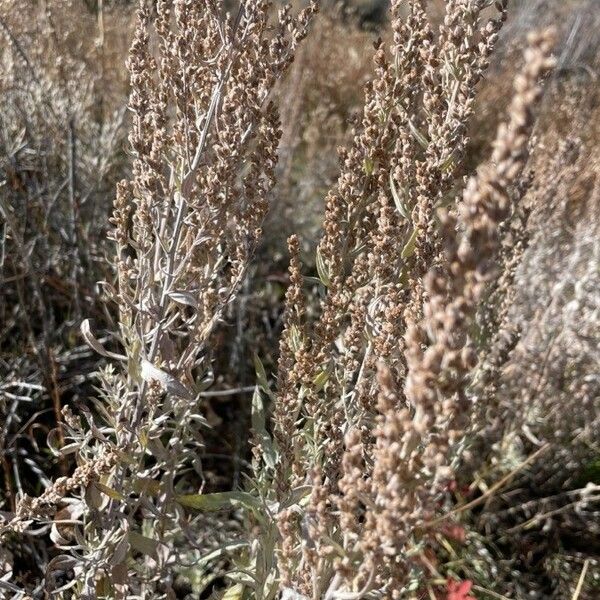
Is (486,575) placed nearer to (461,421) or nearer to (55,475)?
(55,475)

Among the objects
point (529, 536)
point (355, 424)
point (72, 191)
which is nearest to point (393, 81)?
point (355, 424)

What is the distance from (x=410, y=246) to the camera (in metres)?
1.35

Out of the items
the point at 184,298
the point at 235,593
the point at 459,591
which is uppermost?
the point at 184,298

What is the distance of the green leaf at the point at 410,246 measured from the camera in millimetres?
1318

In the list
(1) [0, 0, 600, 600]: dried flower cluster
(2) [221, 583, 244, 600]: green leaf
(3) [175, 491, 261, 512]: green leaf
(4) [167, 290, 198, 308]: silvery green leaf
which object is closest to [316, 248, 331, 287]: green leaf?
(1) [0, 0, 600, 600]: dried flower cluster

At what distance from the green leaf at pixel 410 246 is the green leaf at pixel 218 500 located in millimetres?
596

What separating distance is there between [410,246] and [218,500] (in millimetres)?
646

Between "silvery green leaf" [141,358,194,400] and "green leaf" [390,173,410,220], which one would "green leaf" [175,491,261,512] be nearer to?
"silvery green leaf" [141,358,194,400]

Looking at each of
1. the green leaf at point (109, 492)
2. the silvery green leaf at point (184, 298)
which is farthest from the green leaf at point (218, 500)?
the silvery green leaf at point (184, 298)

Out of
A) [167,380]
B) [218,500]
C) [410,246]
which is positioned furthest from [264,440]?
[410,246]

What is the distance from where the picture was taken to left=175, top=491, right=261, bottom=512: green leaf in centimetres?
142

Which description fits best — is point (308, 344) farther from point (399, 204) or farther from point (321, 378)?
point (399, 204)

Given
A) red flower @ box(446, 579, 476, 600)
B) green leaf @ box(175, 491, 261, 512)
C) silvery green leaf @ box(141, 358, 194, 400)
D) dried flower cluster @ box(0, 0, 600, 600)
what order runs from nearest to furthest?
dried flower cluster @ box(0, 0, 600, 600), silvery green leaf @ box(141, 358, 194, 400), green leaf @ box(175, 491, 261, 512), red flower @ box(446, 579, 476, 600)

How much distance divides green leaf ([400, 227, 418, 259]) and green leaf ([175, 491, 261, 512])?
1.96ft
